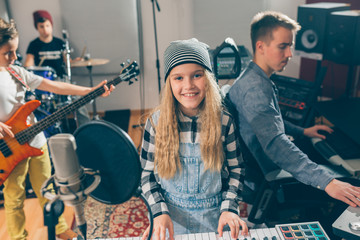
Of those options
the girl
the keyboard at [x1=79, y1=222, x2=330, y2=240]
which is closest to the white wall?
the girl

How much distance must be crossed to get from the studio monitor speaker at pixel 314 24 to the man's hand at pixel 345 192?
226 cm

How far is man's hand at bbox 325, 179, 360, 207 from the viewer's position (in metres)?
1.16

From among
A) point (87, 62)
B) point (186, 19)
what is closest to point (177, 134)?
point (87, 62)

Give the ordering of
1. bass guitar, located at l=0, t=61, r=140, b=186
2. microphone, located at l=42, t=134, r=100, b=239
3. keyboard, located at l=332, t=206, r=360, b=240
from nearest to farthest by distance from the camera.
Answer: microphone, located at l=42, t=134, r=100, b=239 → keyboard, located at l=332, t=206, r=360, b=240 → bass guitar, located at l=0, t=61, r=140, b=186

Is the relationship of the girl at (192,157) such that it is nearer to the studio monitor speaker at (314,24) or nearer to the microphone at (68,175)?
the microphone at (68,175)

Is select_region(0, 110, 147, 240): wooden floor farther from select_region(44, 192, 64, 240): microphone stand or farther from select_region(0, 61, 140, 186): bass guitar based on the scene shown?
select_region(44, 192, 64, 240): microphone stand

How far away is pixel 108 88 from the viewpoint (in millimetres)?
2053

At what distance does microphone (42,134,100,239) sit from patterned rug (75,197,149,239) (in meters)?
1.68

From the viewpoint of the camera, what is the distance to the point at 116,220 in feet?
8.15

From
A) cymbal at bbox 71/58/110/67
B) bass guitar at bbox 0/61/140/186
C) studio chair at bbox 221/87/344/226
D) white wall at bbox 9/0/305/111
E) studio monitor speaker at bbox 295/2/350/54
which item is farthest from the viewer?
white wall at bbox 9/0/305/111

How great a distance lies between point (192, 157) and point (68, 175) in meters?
0.69

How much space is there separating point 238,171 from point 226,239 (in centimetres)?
32

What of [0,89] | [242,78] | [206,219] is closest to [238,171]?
[206,219]

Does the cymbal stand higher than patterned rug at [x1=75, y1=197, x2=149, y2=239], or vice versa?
the cymbal
